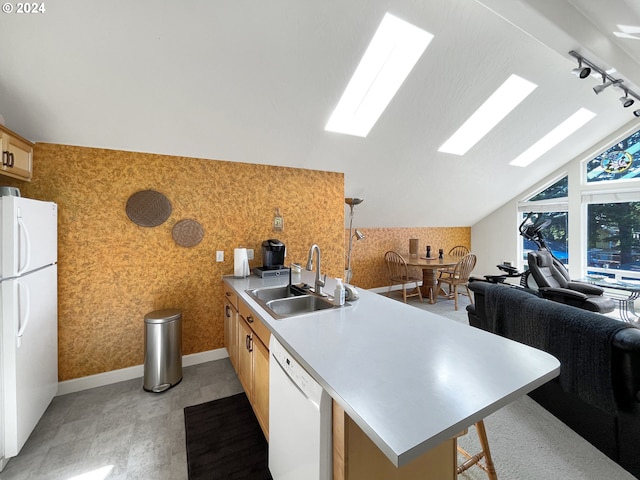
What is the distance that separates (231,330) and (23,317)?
1.31 metres

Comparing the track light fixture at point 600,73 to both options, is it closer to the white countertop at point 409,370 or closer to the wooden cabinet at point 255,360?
the white countertop at point 409,370

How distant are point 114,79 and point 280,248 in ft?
5.74

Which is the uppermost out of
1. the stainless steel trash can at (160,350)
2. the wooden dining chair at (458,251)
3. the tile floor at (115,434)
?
the wooden dining chair at (458,251)

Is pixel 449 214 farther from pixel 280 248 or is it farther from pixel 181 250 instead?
pixel 181 250

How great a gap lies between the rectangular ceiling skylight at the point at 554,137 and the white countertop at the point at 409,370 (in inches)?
165

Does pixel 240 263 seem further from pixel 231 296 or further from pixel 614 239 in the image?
pixel 614 239

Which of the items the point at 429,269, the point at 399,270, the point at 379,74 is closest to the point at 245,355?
the point at 379,74

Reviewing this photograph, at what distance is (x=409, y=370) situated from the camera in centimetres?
95

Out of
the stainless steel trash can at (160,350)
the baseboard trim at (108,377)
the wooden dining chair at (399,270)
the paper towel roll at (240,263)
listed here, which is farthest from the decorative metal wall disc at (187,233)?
the wooden dining chair at (399,270)

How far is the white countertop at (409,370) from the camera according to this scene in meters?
0.69

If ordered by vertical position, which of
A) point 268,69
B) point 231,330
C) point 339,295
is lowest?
point 231,330

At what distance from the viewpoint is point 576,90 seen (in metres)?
3.18

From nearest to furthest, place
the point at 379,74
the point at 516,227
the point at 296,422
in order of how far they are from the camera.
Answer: the point at 296,422
the point at 379,74
the point at 516,227

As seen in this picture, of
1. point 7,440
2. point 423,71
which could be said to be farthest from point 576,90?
point 7,440
